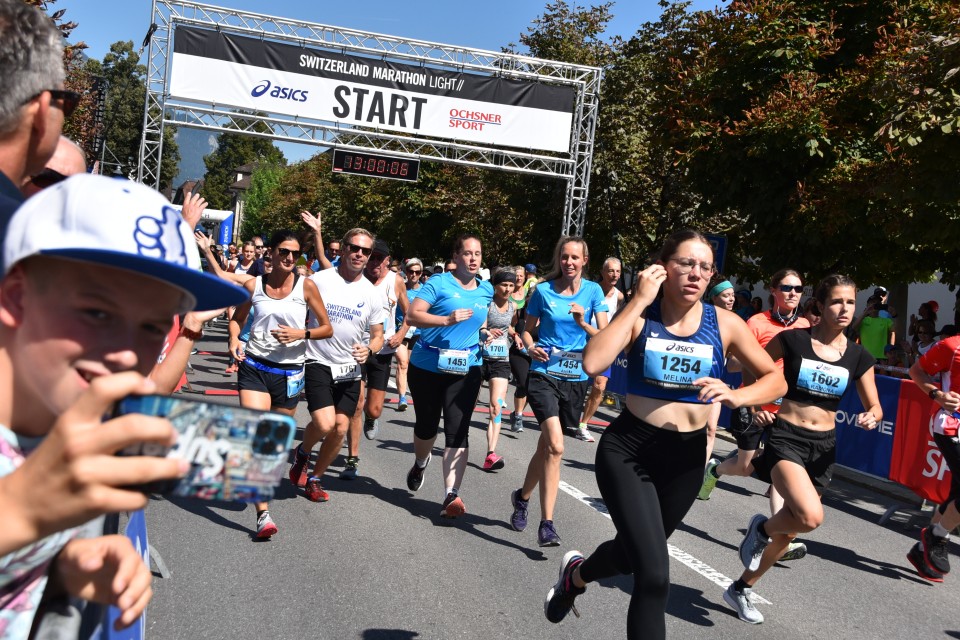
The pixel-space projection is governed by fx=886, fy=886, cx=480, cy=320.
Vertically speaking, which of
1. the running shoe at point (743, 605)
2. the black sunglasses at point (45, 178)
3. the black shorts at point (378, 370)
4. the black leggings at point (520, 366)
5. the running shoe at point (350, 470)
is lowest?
the running shoe at point (350, 470)

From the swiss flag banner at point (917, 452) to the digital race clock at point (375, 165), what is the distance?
1288 centimetres

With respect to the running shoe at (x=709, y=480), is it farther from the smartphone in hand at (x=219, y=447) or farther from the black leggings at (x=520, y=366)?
the smartphone in hand at (x=219, y=447)

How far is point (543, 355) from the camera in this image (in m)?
6.84

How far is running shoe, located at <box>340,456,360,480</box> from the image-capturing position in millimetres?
8148

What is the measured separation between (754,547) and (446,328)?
2867 mm

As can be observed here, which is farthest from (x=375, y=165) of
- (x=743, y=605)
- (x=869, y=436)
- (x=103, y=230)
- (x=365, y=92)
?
(x=103, y=230)

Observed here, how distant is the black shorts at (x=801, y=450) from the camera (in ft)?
18.6

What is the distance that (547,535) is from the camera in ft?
20.2

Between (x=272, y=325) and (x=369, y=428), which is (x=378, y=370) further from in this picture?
(x=272, y=325)

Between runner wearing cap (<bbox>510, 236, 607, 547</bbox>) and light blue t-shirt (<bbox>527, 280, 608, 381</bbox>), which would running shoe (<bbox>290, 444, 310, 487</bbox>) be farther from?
light blue t-shirt (<bbox>527, 280, 608, 381</bbox>)

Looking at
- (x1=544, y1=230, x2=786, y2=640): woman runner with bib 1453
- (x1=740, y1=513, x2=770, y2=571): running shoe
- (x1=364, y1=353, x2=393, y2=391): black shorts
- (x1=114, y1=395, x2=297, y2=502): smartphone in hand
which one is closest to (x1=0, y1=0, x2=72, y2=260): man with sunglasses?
(x1=114, y1=395, x2=297, y2=502): smartphone in hand

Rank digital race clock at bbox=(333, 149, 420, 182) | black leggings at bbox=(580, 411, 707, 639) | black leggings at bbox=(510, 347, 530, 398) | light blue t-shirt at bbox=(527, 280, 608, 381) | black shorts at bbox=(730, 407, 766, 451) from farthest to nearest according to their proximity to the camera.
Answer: digital race clock at bbox=(333, 149, 420, 182) < black leggings at bbox=(510, 347, 530, 398) < black shorts at bbox=(730, 407, 766, 451) < light blue t-shirt at bbox=(527, 280, 608, 381) < black leggings at bbox=(580, 411, 707, 639)

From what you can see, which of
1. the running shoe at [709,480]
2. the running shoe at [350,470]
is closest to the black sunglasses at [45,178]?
the running shoe at [350,470]

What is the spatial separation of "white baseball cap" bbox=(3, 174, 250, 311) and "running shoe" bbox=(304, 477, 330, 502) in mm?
6285
